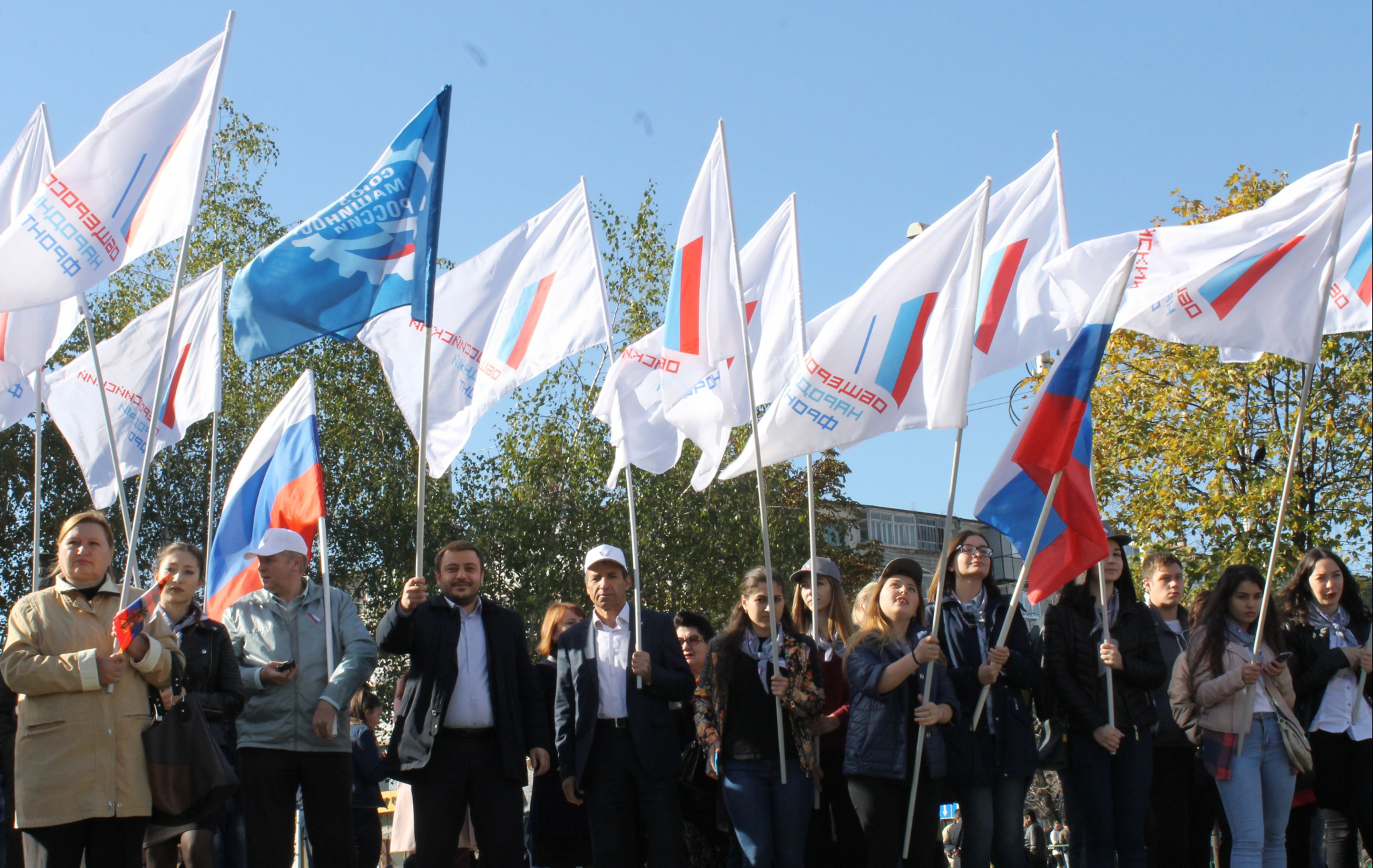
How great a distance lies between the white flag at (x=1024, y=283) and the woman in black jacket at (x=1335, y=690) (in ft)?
6.63

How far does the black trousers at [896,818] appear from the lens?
675cm

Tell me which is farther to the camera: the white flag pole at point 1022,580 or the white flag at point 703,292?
the white flag at point 703,292

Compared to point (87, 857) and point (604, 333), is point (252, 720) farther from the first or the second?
point (604, 333)

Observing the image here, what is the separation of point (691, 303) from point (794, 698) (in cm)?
262

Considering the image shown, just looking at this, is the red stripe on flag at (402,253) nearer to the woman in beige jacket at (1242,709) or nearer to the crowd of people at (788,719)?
the crowd of people at (788,719)

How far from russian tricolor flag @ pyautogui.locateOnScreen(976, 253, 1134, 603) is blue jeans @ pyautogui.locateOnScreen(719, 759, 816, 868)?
Answer: 1554mm

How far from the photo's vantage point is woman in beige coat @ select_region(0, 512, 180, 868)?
5.70m

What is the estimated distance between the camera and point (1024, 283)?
29.1 feet

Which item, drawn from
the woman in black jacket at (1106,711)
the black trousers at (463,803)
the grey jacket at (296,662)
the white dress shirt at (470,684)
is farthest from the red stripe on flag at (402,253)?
the woman in black jacket at (1106,711)

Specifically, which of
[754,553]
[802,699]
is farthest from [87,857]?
[754,553]

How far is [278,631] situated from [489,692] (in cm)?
118

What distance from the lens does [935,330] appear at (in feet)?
25.1

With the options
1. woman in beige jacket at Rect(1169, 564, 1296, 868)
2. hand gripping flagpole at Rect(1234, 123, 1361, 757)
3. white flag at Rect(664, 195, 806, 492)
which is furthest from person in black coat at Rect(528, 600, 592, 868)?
hand gripping flagpole at Rect(1234, 123, 1361, 757)

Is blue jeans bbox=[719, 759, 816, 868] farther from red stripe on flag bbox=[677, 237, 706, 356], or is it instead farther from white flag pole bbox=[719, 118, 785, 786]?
red stripe on flag bbox=[677, 237, 706, 356]
